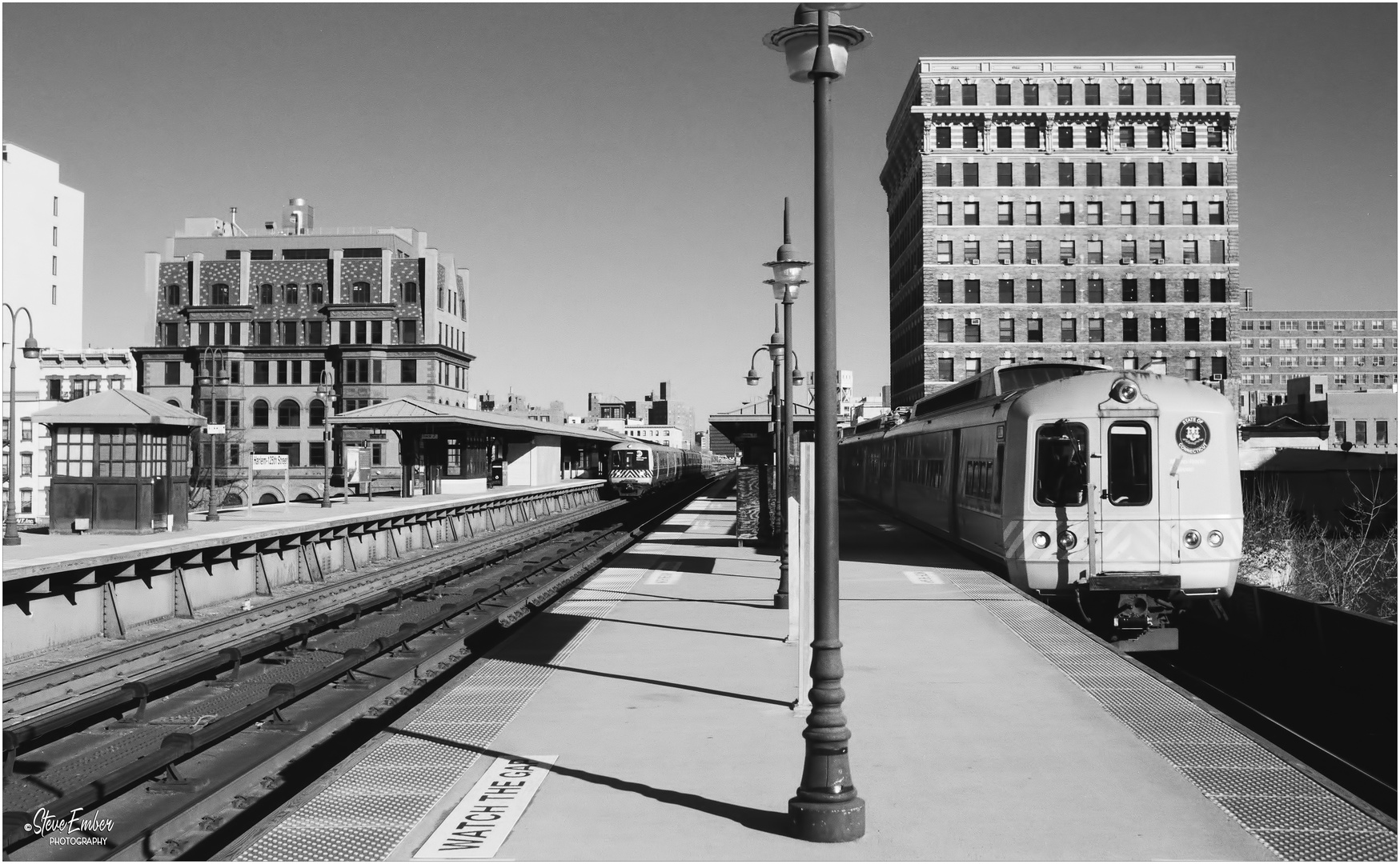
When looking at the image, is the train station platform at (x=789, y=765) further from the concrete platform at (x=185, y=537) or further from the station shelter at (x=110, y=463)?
the station shelter at (x=110, y=463)

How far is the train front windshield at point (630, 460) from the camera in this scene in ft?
214

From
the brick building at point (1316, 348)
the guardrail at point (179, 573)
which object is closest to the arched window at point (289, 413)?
the guardrail at point (179, 573)

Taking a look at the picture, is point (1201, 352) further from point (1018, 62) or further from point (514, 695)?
point (514, 695)

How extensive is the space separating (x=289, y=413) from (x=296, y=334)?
19.7 ft

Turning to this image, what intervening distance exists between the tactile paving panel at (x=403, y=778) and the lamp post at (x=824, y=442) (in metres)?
2.48

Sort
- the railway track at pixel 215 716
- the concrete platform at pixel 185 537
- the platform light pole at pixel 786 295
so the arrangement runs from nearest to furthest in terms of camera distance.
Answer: the railway track at pixel 215 716, the platform light pole at pixel 786 295, the concrete platform at pixel 185 537

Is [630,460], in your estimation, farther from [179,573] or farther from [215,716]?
[215,716]

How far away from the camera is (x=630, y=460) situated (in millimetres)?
65312

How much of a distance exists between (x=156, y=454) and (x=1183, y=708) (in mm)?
20958

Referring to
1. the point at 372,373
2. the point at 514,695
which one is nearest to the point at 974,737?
the point at 514,695

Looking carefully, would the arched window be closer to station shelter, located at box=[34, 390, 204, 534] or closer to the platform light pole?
station shelter, located at box=[34, 390, 204, 534]

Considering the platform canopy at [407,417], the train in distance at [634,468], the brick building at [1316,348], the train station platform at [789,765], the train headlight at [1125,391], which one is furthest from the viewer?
the brick building at [1316,348]

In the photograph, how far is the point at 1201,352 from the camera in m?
68.4

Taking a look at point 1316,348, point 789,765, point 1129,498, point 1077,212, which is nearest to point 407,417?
point 1129,498
